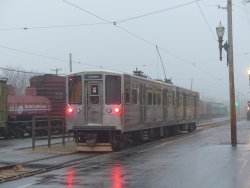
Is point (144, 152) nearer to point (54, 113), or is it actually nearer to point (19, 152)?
point (19, 152)

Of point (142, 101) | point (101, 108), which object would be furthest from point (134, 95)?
point (101, 108)

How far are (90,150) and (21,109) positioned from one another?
41.3 ft

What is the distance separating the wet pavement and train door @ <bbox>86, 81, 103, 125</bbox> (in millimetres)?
2258

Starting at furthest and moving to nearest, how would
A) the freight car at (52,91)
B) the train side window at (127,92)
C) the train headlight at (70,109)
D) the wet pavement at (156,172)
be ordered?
the freight car at (52,91)
the train side window at (127,92)
the train headlight at (70,109)
the wet pavement at (156,172)

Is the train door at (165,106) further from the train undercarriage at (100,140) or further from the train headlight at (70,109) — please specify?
the train headlight at (70,109)

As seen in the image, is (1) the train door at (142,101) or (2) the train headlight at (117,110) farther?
(1) the train door at (142,101)

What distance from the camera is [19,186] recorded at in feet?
42.7

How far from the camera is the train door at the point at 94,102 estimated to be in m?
22.8

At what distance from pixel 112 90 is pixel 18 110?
1257cm

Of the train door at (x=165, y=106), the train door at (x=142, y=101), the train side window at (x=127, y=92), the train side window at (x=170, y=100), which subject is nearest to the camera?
the train side window at (x=127, y=92)

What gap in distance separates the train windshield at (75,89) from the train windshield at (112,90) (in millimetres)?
1155

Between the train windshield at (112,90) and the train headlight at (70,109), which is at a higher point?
the train windshield at (112,90)

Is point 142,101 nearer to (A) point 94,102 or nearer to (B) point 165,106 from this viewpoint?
(A) point 94,102

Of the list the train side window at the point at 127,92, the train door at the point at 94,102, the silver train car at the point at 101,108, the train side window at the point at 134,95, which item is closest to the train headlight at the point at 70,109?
the silver train car at the point at 101,108
